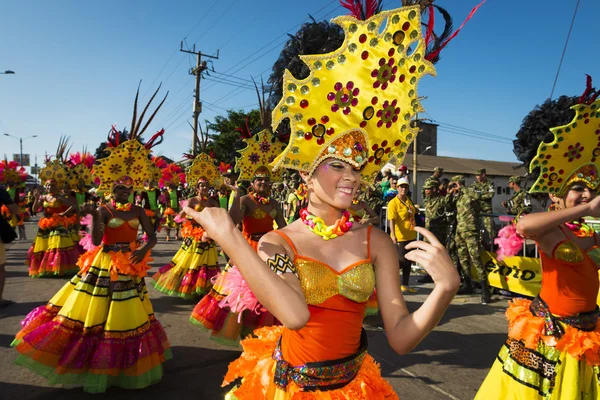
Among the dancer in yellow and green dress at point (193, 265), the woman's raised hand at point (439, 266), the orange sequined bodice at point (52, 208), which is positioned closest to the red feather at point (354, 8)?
the woman's raised hand at point (439, 266)

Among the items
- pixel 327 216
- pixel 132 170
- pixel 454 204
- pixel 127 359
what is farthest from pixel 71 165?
pixel 327 216

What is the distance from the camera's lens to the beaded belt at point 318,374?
1.90m

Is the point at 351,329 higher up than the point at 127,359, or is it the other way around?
the point at 351,329

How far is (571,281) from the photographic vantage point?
10.2 feet

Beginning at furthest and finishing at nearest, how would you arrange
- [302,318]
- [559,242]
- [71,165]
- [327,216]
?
1. [71,165]
2. [559,242]
3. [327,216]
4. [302,318]

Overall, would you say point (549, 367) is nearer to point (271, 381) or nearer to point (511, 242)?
point (511, 242)

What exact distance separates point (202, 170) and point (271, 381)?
Result: 7.31 m

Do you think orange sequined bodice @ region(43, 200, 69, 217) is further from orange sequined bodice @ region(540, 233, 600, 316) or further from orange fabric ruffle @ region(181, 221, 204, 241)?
orange sequined bodice @ region(540, 233, 600, 316)

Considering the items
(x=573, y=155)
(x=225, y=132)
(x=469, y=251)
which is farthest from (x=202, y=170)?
(x=225, y=132)

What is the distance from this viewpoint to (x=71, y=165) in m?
10.8

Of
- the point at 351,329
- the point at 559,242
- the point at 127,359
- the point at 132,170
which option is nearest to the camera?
the point at 351,329

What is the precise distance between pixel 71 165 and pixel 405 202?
8.49 meters

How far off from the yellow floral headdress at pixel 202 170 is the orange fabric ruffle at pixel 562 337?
6.71 metres

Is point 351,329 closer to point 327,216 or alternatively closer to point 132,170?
point 327,216
